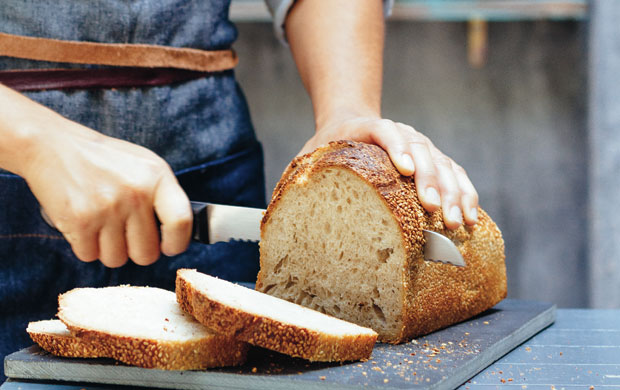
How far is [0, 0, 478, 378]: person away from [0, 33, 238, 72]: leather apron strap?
0.04 feet

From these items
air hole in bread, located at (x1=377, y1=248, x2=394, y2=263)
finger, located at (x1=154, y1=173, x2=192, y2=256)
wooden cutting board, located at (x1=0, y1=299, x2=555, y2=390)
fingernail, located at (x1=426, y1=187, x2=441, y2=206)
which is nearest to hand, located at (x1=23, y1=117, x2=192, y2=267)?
finger, located at (x1=154, y1=173, x2=192, y2=256)

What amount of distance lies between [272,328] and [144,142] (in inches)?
32.1

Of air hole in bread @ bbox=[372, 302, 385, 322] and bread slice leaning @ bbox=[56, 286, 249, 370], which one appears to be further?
air hole in bread @ bbox=[372, 302, 385, 322]

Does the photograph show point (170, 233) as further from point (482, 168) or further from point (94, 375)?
point (482, 168)

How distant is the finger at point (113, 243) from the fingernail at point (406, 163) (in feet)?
1.96

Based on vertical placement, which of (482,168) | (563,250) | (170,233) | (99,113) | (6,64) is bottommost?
(563,250)

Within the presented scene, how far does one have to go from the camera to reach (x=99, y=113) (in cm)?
191

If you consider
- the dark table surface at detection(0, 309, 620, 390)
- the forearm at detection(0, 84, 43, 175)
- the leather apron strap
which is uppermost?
the leather apron strap

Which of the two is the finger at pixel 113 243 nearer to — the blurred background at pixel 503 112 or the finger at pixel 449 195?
the finger at pixel 449 195

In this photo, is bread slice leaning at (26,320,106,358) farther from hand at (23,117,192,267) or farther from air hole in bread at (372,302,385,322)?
air hole in bread at (372,302,385,322)

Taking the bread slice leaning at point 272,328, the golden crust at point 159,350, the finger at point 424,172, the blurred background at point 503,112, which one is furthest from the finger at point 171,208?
the blurred background at point 503,112

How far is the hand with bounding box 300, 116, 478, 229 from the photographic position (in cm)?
163

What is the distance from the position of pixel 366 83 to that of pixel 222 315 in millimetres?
963

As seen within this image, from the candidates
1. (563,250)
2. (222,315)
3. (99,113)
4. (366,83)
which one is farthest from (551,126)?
(222,315)
